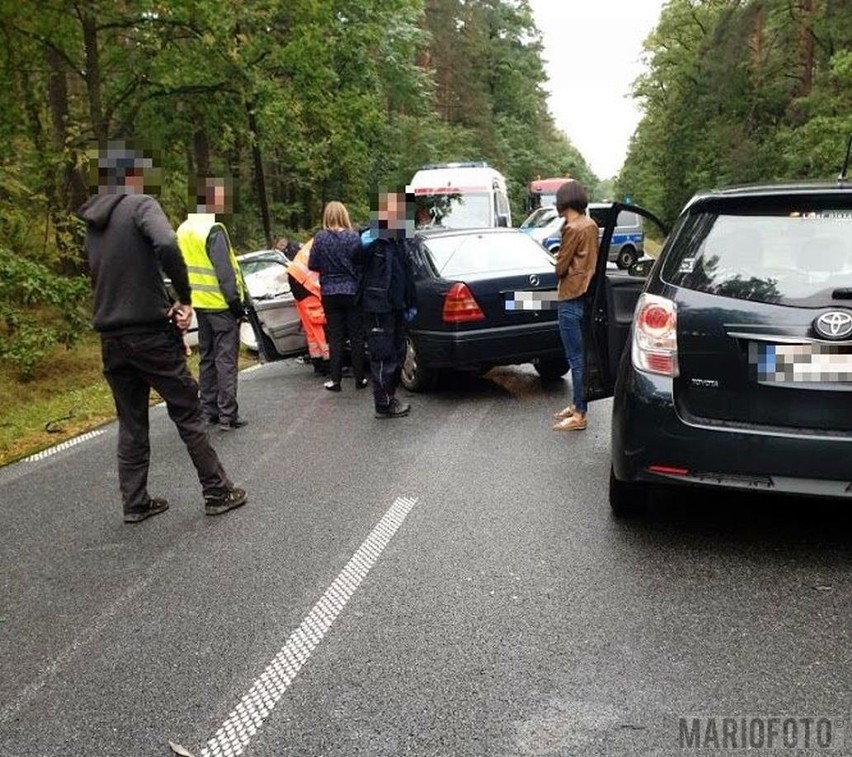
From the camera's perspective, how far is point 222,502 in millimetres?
4805

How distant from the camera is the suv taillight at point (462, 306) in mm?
7332

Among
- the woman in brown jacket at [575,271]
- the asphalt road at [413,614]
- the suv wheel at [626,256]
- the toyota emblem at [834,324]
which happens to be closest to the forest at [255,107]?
the asphalt road at [413,614]

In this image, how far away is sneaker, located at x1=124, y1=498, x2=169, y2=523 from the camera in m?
4.72

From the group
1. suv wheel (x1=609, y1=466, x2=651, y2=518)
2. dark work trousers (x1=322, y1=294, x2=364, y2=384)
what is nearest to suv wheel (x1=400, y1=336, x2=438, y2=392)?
dark work trousers (x1=322, y1=294, x2=364, y2=384)

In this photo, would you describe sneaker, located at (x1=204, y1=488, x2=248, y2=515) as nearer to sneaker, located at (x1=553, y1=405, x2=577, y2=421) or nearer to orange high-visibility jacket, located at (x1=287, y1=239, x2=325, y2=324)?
sneaker, located at (x1=553, y1=405, x2=577, y2=421)

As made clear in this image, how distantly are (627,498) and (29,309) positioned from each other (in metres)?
8.22

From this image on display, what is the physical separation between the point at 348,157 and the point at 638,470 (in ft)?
52.7

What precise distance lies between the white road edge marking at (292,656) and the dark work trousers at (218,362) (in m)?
2.88

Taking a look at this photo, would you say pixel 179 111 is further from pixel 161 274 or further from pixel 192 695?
pixel 192 695

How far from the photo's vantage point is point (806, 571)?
12.1 ft

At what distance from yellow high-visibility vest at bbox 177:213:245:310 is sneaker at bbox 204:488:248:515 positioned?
218 centimetres

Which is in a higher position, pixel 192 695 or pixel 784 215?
pixel 784 215

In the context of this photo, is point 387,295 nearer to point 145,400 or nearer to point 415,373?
point 415,373

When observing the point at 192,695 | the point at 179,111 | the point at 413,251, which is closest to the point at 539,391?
the point at 413,251
